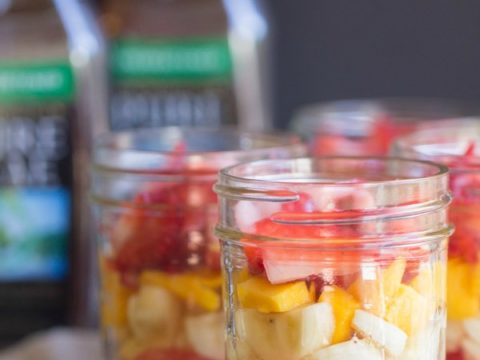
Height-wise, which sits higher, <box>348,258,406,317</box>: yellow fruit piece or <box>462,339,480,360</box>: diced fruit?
<box>348,258,406,317</box>: yellow fruit piece

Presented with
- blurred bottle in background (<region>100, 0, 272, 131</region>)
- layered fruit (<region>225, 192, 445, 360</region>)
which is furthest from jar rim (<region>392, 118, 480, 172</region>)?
blurred bottle in background (<region>100, 0, 272, 131</region>)

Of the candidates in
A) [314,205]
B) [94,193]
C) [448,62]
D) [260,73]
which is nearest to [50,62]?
[260,73]

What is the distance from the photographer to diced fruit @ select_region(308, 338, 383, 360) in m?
0.46

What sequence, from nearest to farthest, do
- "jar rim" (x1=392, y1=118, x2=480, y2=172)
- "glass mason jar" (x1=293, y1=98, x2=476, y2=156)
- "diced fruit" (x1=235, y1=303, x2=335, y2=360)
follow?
"diced fruit" (x1=235, y1=303, x2=335, y2=360) → "jar rim" (x1=392, y1=118, x2=480, y2=172) → "glass mason jar" (x1=293, y1=98, x2=476, y2=156)

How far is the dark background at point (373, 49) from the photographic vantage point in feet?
3.49

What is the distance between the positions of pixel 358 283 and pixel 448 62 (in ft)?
2.11

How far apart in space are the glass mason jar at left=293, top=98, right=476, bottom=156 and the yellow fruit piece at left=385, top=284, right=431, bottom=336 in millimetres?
277

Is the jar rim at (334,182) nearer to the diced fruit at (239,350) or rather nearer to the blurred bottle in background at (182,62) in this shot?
the diced fruit at (239,350)

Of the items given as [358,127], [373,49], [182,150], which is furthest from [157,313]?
[373,49]

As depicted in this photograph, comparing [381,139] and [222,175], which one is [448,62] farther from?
[222,175]

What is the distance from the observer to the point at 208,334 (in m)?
0.59

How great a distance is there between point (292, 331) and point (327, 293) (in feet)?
0.08

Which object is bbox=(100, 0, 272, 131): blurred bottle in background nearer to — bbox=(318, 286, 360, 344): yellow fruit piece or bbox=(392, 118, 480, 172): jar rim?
bbox=(392, 118, 480, 172): jar rim

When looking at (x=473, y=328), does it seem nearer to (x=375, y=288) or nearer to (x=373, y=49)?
(x=375, y=288)
